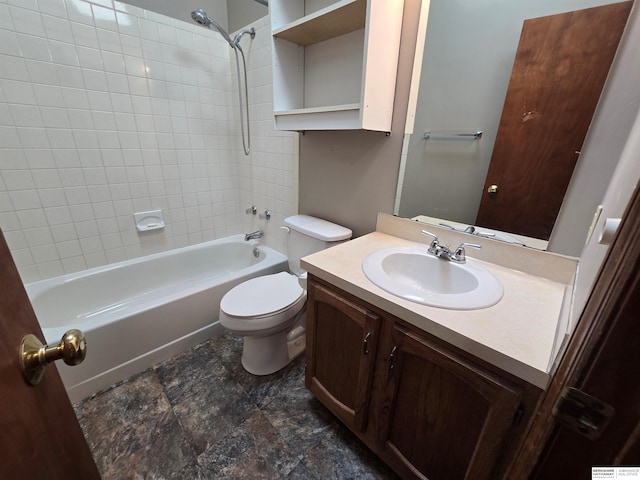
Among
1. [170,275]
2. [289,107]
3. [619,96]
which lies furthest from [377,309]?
[170,275]

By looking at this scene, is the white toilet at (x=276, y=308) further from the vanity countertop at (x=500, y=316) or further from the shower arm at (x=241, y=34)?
the shower arm at (x=241, y=34)

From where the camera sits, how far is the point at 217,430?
122 centimetres

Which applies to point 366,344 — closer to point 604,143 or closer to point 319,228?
point 319,228

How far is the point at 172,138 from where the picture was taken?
1975 millimetres

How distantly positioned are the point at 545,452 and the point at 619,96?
96cm

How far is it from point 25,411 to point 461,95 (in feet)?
4.69

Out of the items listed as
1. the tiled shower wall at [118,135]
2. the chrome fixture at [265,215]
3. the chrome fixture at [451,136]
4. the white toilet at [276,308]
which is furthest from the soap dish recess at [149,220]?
the chrome fixture at [451,136]

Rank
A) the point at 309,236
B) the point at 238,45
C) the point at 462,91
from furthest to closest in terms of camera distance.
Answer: the point at 238,45, the point at 309,236, the point at 462,91

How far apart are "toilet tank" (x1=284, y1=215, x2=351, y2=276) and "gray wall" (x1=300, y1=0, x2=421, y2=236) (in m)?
0.09

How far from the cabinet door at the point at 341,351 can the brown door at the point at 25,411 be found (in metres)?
0.74

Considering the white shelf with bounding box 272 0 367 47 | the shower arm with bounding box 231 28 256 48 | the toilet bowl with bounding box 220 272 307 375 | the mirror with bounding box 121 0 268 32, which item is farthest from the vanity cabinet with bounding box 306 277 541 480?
the mirror with bounding box 121 0 268 32

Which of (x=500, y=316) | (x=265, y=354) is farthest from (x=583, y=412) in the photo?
(x=265, y=354)

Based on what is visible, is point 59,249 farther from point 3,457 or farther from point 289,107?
point 3,457

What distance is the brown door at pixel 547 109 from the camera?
0.77 m
